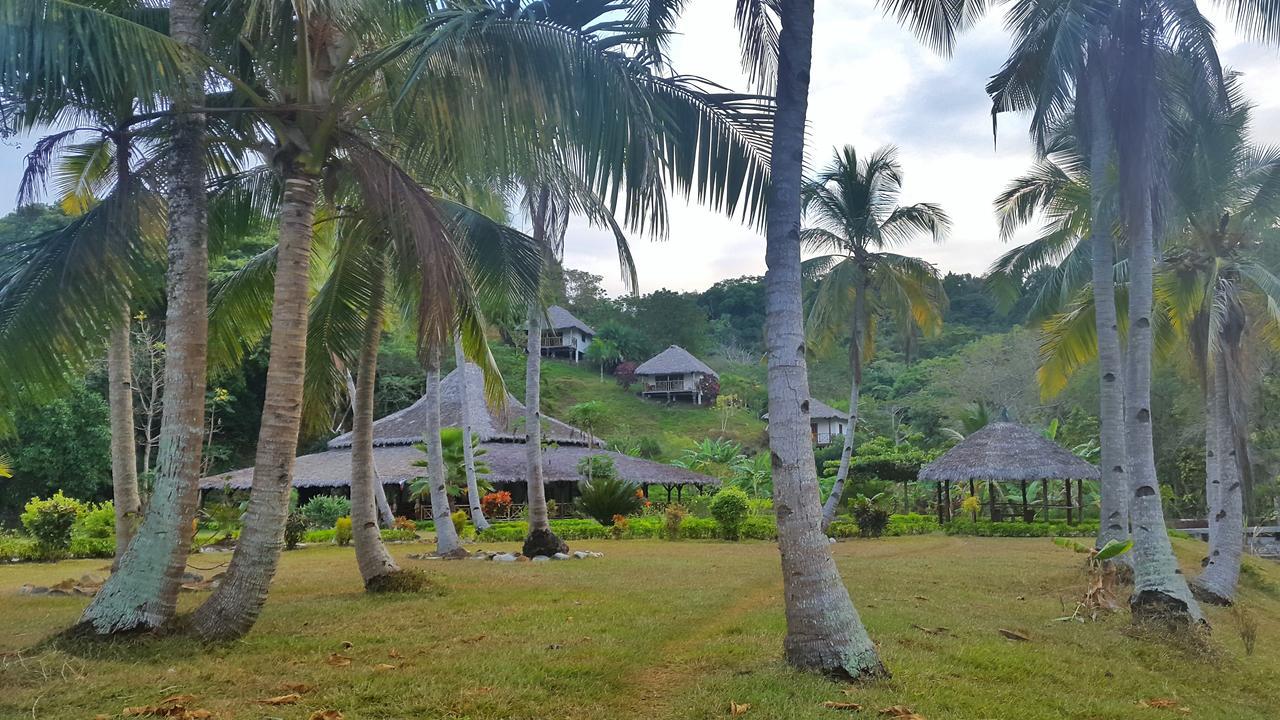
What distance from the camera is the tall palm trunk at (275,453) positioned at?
602 cm

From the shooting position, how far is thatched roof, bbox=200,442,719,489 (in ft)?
75.4

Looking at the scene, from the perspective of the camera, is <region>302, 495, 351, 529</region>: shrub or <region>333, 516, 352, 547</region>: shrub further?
<region>302, 495, 351, 529</region>: shrub

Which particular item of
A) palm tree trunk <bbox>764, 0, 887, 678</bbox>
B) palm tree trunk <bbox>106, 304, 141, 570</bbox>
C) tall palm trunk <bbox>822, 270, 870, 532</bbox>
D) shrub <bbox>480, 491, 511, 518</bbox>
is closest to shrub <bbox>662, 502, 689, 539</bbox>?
tall palm trunk <bbox>822, 270, 870, 532</bbox>

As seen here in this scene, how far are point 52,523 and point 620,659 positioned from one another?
14.3 meters

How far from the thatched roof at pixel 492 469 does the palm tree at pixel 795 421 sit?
59.0 feet

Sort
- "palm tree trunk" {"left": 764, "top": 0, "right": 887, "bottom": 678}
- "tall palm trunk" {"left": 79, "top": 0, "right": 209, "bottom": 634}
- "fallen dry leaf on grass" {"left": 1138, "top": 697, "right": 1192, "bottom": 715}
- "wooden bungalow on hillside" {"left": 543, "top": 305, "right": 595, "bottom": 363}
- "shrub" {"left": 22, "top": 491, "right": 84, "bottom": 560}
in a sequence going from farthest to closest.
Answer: "wooden bungalow on hillside" {"left": 543, "top": 305, "right": 595, "bottom": 363} < "shrub" {"left": 22, "top": 491, "right": 84, "bottom": 560} < "tall palm trunk" {"left": 79, "top": 0, "right": 209, "bottom": 634} < "fallen dry leaf on grass" {"left": 1138, "top": 697, "right": 1192, "bottom": 715} < "palm tree trunk" {"left": 764, "top": 0, "right": 887, "bottom": 678}

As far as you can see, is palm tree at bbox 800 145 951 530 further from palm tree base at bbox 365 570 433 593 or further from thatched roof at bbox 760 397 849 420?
thatched roof at bbox 760 397 849 420

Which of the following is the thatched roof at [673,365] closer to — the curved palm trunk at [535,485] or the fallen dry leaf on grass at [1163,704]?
the curved palm trunk at [535,485]

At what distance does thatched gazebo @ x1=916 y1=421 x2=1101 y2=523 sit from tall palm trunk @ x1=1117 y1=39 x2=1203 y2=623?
536 inches

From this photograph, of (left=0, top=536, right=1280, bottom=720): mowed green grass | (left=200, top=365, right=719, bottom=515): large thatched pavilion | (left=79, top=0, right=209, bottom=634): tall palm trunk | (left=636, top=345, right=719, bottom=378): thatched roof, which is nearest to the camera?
(left=0, top=536, right=1280, bottom=720): mowed green grass

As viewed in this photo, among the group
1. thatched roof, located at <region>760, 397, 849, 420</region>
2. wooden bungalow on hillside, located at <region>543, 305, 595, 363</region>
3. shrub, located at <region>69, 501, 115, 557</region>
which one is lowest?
shrub, located at <region>69, 501, 115, 557</region>

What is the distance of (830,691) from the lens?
4.79m

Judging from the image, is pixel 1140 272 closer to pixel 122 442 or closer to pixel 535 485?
pixel 535 485

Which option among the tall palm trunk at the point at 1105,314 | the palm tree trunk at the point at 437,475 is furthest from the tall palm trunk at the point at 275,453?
the tall palm trunk at the point at 1105,314
